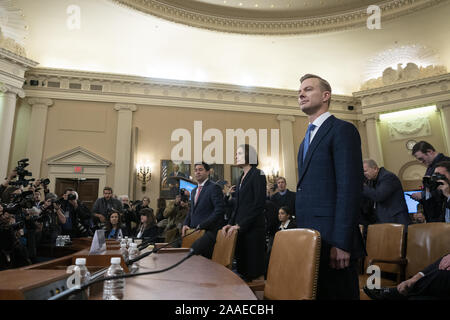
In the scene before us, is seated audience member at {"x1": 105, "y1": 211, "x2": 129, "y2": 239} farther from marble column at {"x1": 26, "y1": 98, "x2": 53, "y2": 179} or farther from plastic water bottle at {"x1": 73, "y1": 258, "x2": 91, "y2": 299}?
marble column at {"x1": 26, "y1": 98, "x2": 53, "y2": 179}

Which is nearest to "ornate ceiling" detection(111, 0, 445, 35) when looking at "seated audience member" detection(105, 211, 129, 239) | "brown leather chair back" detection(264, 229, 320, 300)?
"seated audience member" detection(105, 211, 129, 239)

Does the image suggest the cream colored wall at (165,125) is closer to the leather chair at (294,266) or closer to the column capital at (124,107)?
the column capital at (124,107)

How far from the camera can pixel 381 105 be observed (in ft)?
35.7

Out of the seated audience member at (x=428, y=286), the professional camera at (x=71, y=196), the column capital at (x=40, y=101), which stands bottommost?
the seated audience member at (x=428, y=286)

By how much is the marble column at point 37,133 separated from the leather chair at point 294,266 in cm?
886

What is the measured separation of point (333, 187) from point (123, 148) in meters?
8.48

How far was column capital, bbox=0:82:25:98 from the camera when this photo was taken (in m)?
Answer: 8.09

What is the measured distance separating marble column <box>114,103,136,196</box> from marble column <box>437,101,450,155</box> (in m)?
10.2

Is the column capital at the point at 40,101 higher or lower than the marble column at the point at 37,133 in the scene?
higher

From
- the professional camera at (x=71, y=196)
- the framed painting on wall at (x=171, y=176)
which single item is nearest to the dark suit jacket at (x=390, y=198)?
the professional camera at (x=71, y=196)

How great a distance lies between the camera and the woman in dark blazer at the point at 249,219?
260cm

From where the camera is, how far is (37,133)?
8.64 m

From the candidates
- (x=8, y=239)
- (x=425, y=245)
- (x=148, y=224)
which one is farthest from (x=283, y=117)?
(x=8, y=239)
